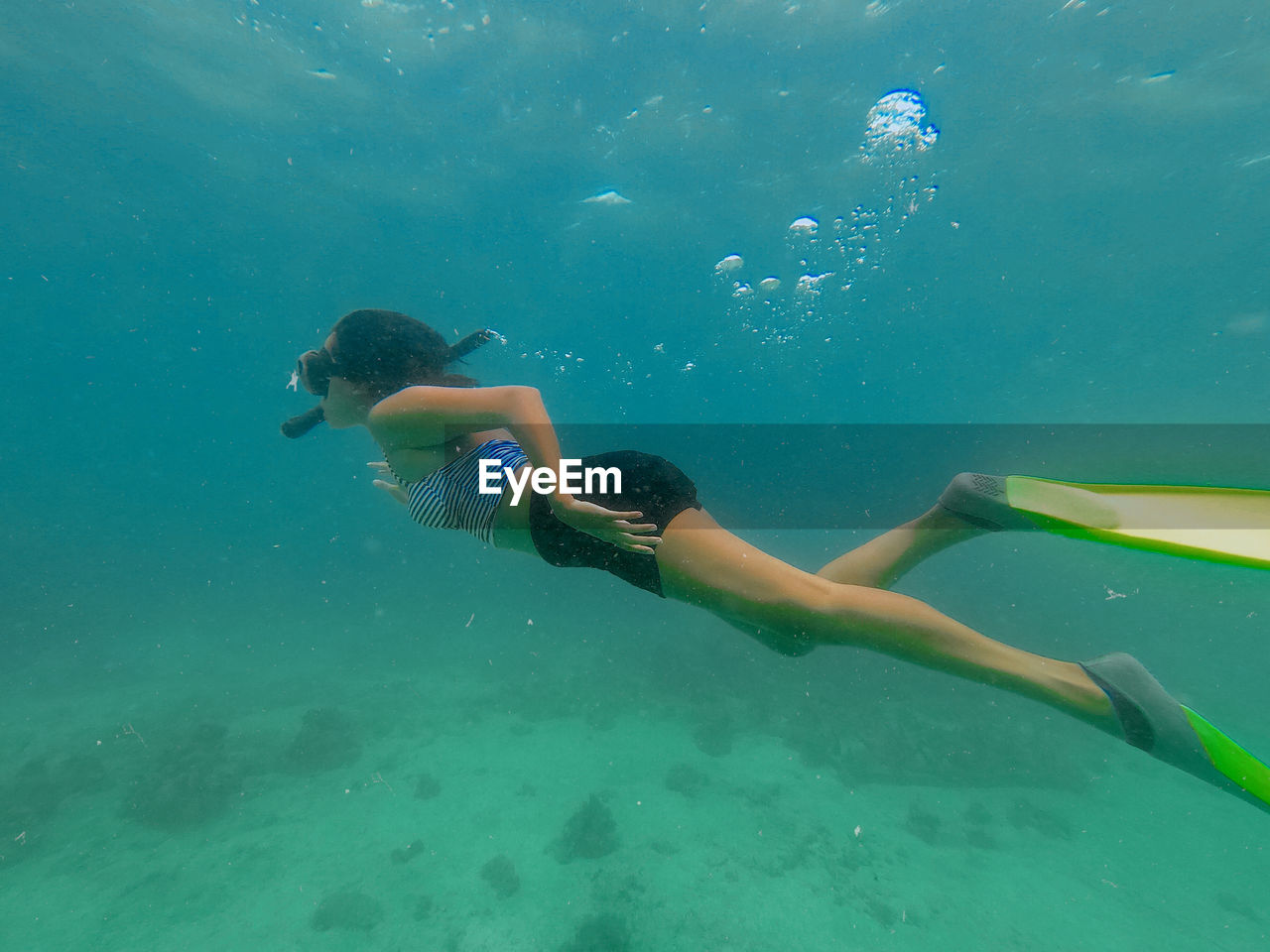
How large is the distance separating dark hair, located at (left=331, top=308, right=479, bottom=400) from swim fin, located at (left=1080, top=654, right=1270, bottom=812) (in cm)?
374

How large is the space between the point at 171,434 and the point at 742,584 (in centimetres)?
8518

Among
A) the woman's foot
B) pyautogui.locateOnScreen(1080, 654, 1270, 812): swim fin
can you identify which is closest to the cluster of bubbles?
the woman's foot

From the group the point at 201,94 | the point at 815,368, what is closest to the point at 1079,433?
the point at 815,368

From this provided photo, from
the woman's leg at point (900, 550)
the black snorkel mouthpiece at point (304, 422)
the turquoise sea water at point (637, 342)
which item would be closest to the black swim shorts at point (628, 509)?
the woman's leg at point (900, 550)

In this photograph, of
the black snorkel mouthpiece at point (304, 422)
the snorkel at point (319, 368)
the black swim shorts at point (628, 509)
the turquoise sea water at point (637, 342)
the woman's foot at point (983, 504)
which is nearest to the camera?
the black swim shorts at point (628, 509)

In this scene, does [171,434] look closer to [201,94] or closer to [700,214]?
[201,94]

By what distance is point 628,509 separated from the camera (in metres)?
2.41

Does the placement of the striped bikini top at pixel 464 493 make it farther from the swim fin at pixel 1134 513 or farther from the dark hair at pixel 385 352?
the swim fin at pixel 1134 513

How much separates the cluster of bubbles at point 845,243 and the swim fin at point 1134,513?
13.8 metres

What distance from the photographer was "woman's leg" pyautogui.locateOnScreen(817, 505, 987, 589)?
2.86m

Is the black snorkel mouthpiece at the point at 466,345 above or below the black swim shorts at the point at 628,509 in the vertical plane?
above

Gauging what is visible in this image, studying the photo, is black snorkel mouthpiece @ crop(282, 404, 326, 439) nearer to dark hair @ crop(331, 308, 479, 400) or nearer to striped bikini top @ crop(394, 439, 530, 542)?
dark hair @ crop(331, 308, 479, 400)

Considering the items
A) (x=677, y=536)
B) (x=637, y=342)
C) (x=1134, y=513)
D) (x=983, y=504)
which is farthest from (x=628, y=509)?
(x=637, y=342)

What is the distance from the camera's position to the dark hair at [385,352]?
106 inches
